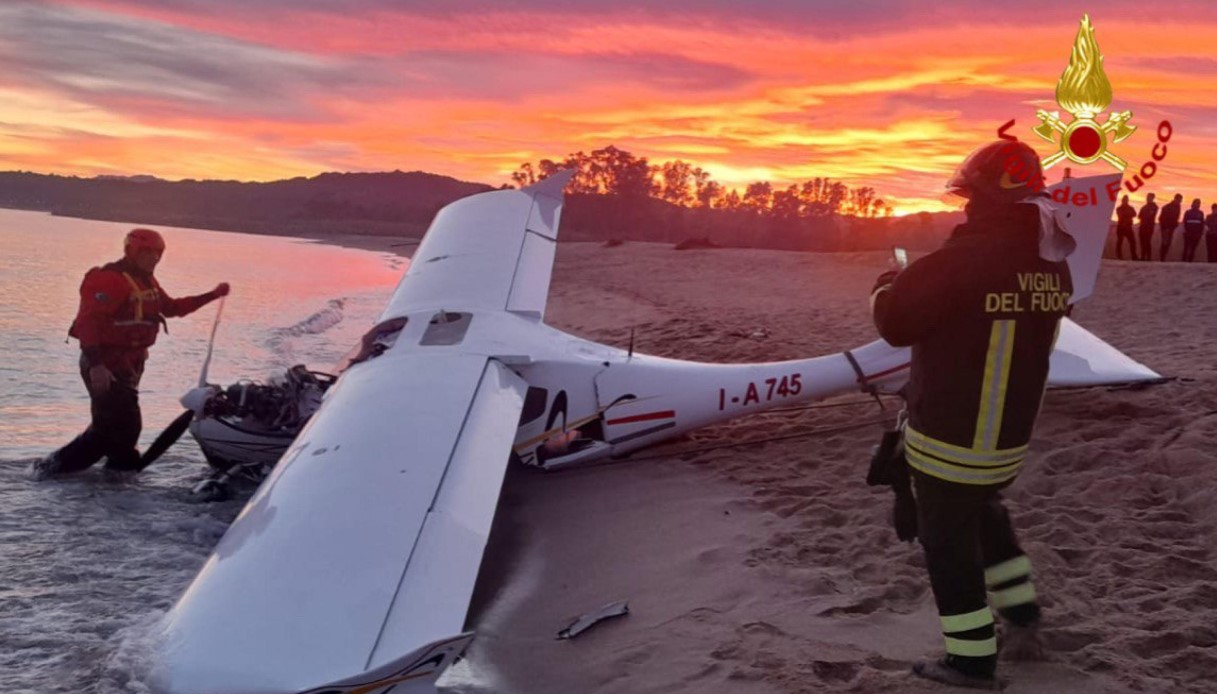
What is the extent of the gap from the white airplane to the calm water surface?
98 centimetres

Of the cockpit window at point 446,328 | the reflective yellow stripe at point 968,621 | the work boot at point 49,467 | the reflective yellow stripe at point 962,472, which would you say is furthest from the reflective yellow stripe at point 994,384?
the work boot at point 49,467

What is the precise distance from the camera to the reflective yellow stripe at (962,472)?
401 cm

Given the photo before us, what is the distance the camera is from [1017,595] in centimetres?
459

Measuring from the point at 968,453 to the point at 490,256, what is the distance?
24.2ft

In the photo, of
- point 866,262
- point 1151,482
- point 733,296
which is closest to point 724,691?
point 1151,482

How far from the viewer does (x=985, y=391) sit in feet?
13.0

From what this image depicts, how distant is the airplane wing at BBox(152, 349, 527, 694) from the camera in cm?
371

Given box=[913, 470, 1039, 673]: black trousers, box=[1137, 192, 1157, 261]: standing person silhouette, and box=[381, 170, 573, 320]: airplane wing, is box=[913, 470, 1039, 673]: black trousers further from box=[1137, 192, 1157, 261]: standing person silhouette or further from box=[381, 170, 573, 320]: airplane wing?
box=[1137, 192, 1157, 261]: standing person silhouette

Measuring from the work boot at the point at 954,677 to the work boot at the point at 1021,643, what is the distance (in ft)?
0.94

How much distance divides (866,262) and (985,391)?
24.8 meters

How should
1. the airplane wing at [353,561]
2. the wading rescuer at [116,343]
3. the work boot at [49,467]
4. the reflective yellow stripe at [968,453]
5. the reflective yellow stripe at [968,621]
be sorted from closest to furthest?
the airplane wing at [353,561] < the reflective yellow stripe at [968,453] < the reflective yellow stripe at [968,621] < the wading rescuer at [116,343] < the work boot at [49,467]

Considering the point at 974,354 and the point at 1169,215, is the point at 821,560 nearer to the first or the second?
the point at 974,354

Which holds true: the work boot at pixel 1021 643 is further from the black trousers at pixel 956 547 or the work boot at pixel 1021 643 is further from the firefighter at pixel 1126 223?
the firefighter at pixel 1126 223

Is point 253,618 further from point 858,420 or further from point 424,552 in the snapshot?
point 858,420
